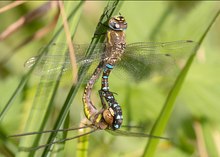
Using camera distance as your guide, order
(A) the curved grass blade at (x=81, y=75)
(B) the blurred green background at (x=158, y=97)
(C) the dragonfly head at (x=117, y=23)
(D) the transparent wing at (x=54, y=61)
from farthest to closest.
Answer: (B) the blurred green background at (x=158, y=97), (C) the dragonfly head at (x=117, y=23), (D) the transparent wing at (x=54, y=61), (A) the curved grass blade at (x=81, y=75)

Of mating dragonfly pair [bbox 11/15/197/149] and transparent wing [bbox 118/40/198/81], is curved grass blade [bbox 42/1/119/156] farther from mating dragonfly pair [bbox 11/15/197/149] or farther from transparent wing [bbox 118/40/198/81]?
transparent wing [bbox 118/40/198/81]

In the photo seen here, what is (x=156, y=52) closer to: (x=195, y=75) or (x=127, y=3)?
(x=195, y=75)

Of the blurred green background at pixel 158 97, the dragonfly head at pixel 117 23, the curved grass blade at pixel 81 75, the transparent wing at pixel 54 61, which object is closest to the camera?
the curved grass blade at pixel 81 75

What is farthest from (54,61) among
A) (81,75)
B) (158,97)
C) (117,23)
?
(158,97)

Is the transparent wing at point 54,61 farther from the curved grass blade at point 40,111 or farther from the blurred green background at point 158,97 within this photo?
the blurred green background at point 158,97

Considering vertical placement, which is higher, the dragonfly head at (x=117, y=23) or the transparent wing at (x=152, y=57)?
the dragonfly head at (x=117, y=23)

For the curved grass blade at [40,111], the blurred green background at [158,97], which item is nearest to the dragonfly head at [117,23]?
the blurred green background at [158,97]

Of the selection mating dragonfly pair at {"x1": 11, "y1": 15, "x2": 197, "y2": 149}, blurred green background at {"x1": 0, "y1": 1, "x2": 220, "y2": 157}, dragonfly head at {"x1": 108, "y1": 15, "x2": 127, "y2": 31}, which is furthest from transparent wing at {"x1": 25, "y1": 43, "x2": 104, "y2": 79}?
blurred green background at {"x1": 0, "y1": 1, "x2": 220, "y2": 157}
